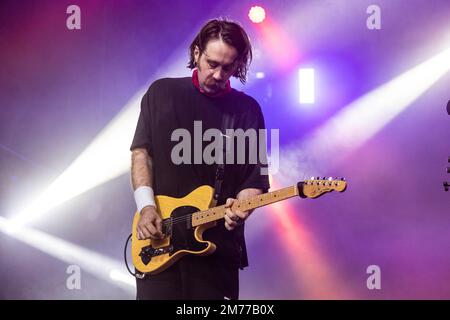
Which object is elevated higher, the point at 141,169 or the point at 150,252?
the point at 141,169

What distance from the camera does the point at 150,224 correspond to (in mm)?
2865

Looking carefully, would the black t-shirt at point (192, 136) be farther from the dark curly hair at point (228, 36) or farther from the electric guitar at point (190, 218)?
the dark curly hair at point (228, 36)

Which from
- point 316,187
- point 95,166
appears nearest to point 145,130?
point 316,187

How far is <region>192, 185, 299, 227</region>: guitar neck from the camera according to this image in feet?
9.08

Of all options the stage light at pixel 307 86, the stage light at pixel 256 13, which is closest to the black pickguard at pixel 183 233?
the stage light at pixel 307 86

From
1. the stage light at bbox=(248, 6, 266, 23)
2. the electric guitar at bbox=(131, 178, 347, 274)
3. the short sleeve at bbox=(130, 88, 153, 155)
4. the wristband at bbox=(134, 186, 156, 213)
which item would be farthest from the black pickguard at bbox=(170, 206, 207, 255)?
the stage light at bbox=(248, 6, 266, 23)

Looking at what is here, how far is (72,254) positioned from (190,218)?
254cm

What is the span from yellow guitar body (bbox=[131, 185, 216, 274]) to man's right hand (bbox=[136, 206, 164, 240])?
0.22 feet

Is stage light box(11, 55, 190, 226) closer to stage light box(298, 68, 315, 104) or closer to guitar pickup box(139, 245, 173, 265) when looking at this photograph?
stage light box(298, 68, 315, 104)

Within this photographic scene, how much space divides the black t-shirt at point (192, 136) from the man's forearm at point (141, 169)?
Answer: 0.10ft

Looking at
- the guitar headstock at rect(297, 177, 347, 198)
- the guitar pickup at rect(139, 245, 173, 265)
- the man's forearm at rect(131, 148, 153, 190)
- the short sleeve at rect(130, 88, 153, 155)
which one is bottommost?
the guitar pickup at rect(139, 245, 173, 265)

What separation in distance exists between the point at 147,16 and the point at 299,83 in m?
1.46

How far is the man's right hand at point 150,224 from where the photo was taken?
2.86m

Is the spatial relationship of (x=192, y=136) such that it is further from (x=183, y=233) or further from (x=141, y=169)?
(x=183, y=233)
